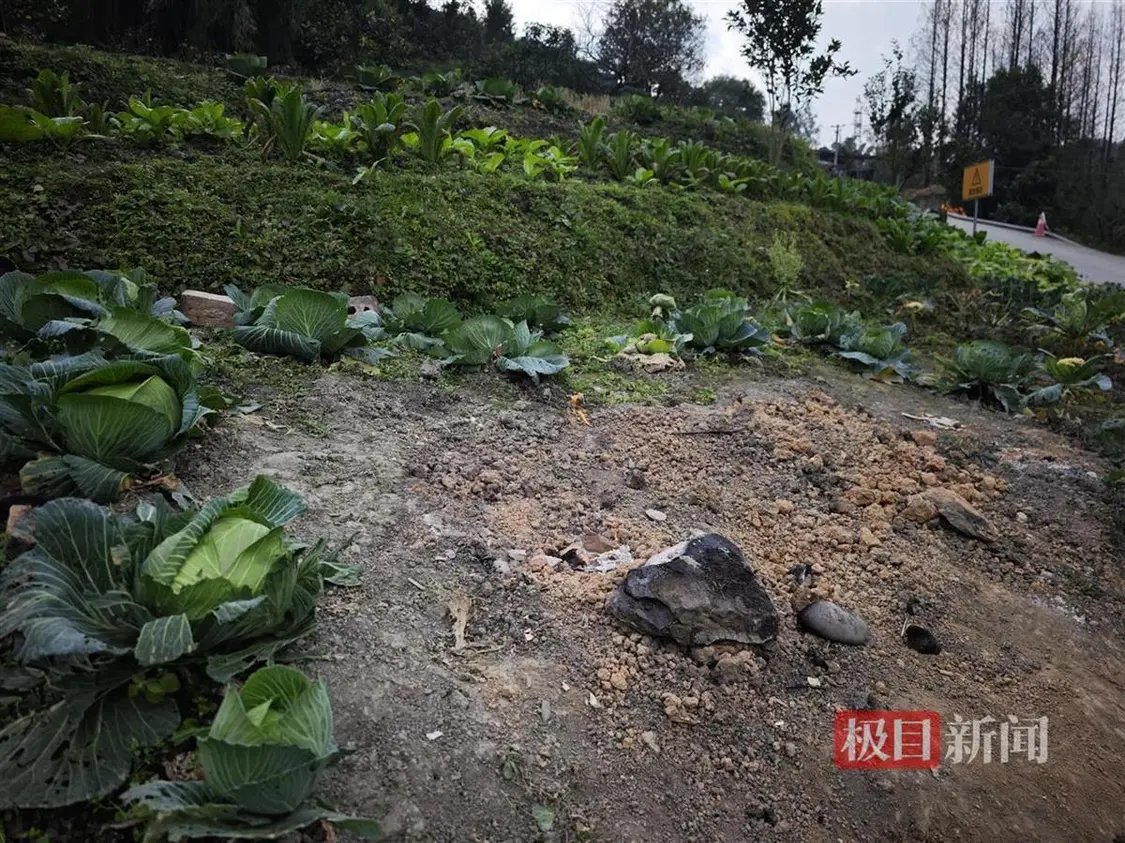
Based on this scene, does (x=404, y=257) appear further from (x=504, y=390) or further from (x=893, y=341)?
(x=893, y=341)

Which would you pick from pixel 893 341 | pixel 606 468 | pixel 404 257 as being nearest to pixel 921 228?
pixel 893 341

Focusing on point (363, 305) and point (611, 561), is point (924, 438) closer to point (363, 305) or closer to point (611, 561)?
point (611, 561)

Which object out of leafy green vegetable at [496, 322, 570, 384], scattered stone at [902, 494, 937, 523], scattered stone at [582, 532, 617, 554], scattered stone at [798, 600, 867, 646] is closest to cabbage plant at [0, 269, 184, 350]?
leafy green vegetable at [496, 322, 570, 384]

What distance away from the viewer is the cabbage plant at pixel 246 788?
1.27 meters

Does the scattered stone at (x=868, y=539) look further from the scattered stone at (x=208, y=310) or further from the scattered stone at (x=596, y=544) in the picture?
the scattered stone at (x=208, y=310)

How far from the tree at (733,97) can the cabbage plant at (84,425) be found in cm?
2833

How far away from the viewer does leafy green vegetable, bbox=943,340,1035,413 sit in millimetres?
4852

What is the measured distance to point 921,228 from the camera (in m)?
11.3

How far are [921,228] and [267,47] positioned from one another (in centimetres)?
1245

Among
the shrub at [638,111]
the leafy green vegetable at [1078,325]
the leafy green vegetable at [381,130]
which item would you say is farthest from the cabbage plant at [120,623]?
the shrub at [638,111]

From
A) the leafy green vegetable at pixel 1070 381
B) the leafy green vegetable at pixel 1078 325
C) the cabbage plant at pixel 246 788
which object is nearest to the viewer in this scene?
the cabbage plant at pixel 246 788

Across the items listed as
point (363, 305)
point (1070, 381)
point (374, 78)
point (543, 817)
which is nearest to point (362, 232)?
point (363, 305)

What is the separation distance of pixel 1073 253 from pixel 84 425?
21865mm

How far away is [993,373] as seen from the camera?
4.88 m
